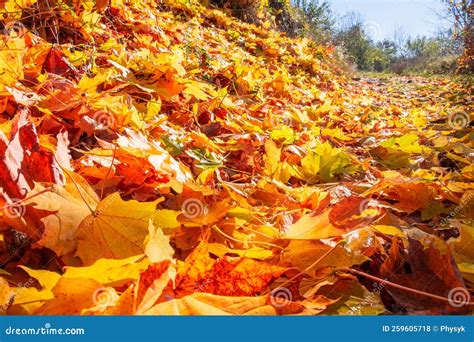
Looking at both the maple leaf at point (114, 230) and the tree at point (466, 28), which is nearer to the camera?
the maple leaf at point (114, 230)

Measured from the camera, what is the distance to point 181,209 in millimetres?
761

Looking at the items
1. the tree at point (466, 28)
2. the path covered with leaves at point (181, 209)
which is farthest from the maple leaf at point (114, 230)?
the tree at point (466, 28)

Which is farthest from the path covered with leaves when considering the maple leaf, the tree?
the tree

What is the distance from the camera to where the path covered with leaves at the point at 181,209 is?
1.63 feet

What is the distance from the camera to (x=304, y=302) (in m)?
0.51

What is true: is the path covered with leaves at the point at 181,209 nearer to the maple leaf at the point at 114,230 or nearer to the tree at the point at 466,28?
the maple leaf at the point at 114,230

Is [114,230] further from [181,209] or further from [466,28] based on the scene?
[466,28]

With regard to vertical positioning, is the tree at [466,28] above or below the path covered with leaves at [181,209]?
above

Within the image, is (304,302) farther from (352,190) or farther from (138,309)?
(352,190)

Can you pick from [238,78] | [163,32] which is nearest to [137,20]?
[163,32]

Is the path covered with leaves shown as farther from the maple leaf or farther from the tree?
the tree

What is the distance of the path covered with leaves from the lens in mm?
498

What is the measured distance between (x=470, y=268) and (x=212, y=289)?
43 cm

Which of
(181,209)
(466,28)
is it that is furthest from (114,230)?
(466,28)
